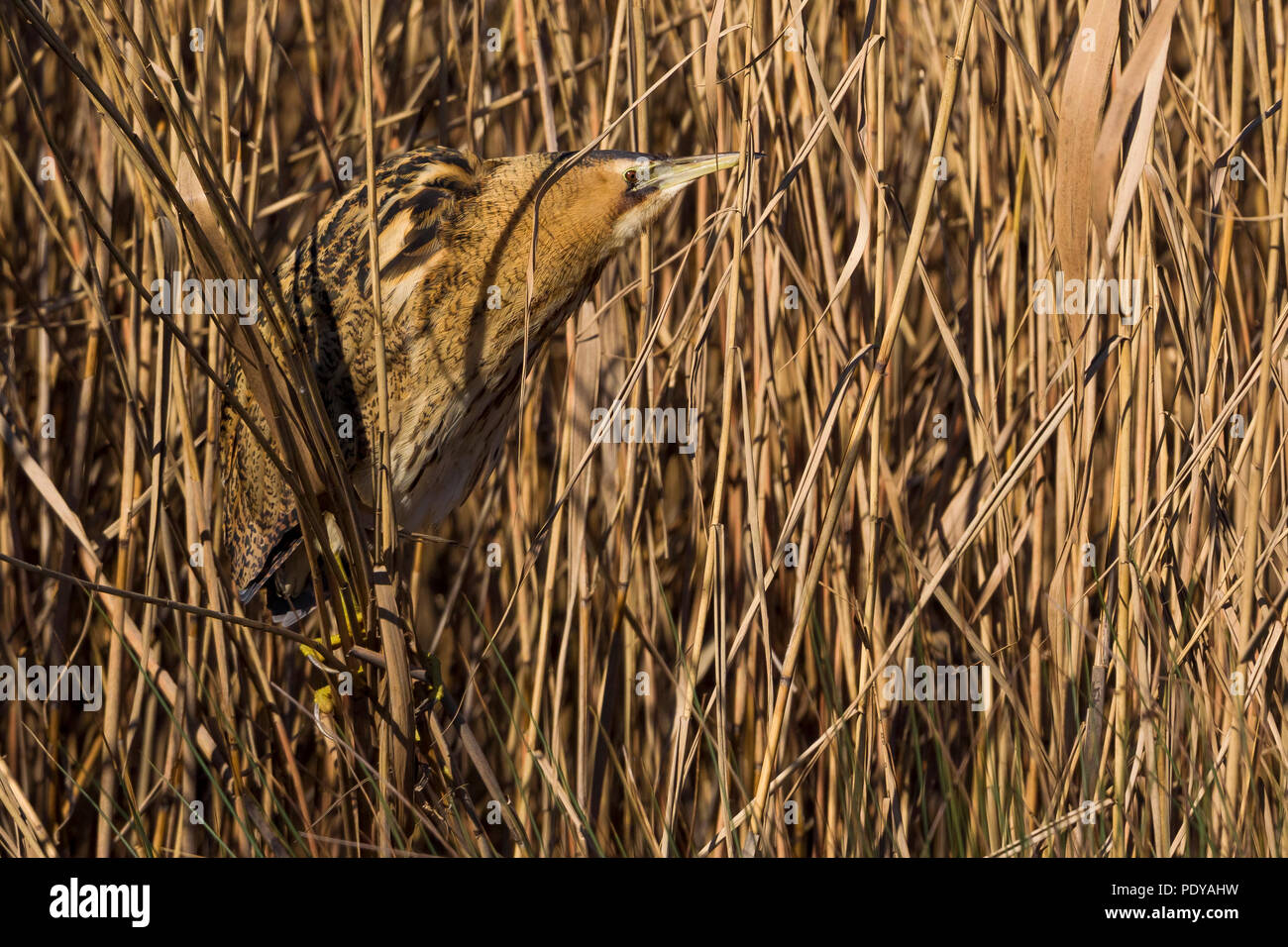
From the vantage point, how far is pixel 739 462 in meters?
1.56

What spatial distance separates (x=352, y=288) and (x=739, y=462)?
58 centimetres

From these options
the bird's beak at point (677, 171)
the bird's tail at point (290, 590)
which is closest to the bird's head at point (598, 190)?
the bird's beak at point (677, 171)

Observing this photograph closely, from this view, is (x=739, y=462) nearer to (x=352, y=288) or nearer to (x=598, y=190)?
(x=598, y=190)

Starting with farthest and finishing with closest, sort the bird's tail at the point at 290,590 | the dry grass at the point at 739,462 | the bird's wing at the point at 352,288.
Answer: the bird's tail at the point at 290,590
the bird's wing at the point at 352,288
the dry grass at the point at 739,462

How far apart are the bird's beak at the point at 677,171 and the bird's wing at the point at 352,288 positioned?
0.26 m

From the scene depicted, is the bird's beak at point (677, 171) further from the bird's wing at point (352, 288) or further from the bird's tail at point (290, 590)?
the bird's tail at point (290, 590)

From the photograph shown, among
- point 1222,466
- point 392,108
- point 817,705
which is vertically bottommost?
point 817,705

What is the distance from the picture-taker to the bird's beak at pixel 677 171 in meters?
1.26

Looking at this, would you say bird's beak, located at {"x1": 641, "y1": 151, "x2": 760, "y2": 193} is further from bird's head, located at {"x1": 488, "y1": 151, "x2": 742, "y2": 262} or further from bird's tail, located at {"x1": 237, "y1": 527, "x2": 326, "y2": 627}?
bird's tail, located at {"x1": 237, "y1": 527, "x2": 326, "y2": 627}

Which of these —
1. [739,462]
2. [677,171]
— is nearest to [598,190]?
[677,171]

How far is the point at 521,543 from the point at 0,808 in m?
0.73

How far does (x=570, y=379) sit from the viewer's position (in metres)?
1.38
